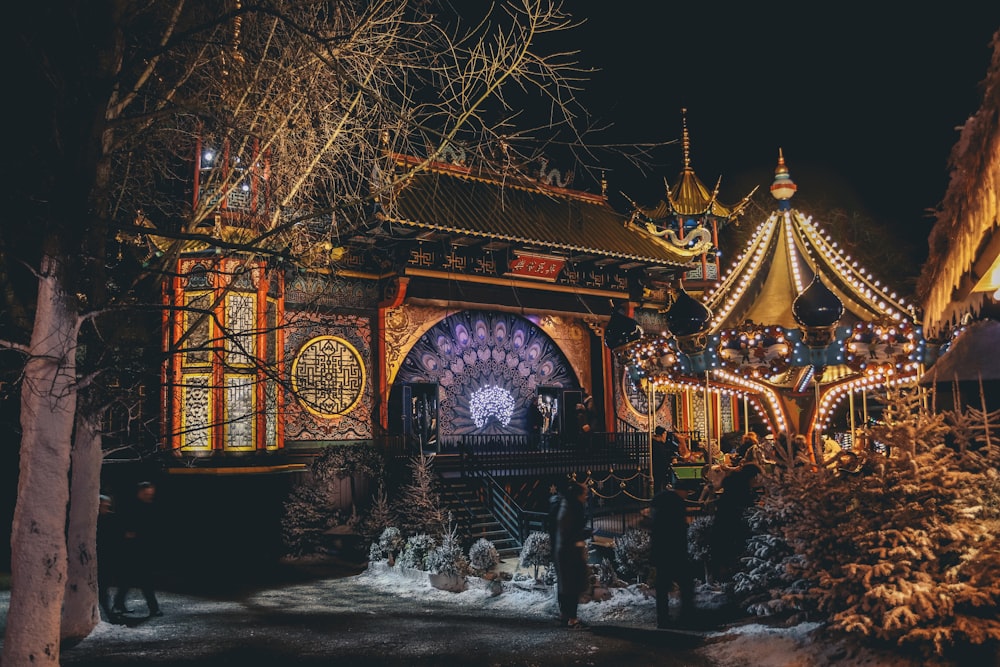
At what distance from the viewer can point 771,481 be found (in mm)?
7879

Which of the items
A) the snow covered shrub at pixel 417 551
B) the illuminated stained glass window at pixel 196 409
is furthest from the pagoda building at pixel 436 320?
the snow covered shrub at pixel 417 551

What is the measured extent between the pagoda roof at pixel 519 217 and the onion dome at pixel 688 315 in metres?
5.15

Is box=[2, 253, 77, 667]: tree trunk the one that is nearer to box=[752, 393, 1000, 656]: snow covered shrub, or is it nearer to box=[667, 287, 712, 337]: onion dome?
box=[752, 393, 1000, 656]: snow covered shrub

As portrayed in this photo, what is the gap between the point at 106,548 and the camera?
10.0 m

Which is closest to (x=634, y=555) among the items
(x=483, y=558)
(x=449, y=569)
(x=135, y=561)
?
(x=483, y=558)

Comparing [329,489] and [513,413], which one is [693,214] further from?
[329,489]

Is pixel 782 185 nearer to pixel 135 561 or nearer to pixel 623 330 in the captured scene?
pixel 623 330

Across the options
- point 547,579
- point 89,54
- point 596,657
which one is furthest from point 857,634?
point 89,54

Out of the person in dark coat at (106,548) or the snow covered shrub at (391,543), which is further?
the snow covered shrub at (391,543)

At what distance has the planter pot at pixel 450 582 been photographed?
457 inches

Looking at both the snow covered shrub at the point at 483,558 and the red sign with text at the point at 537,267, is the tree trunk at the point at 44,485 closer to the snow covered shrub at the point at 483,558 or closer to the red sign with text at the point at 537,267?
the snow covered shrub at the point at 483,558

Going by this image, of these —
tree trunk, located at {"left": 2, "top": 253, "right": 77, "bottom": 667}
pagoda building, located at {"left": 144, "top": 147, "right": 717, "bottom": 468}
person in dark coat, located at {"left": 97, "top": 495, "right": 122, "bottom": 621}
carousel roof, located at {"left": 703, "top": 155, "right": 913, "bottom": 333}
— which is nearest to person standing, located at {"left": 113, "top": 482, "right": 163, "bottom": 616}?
person in dark coat, located at {"left": 97, "top": 495, "right": 122, "bottom": 621}

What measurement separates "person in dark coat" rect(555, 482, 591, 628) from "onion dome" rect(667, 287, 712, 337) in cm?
378

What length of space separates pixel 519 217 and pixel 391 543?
8.93 metres
